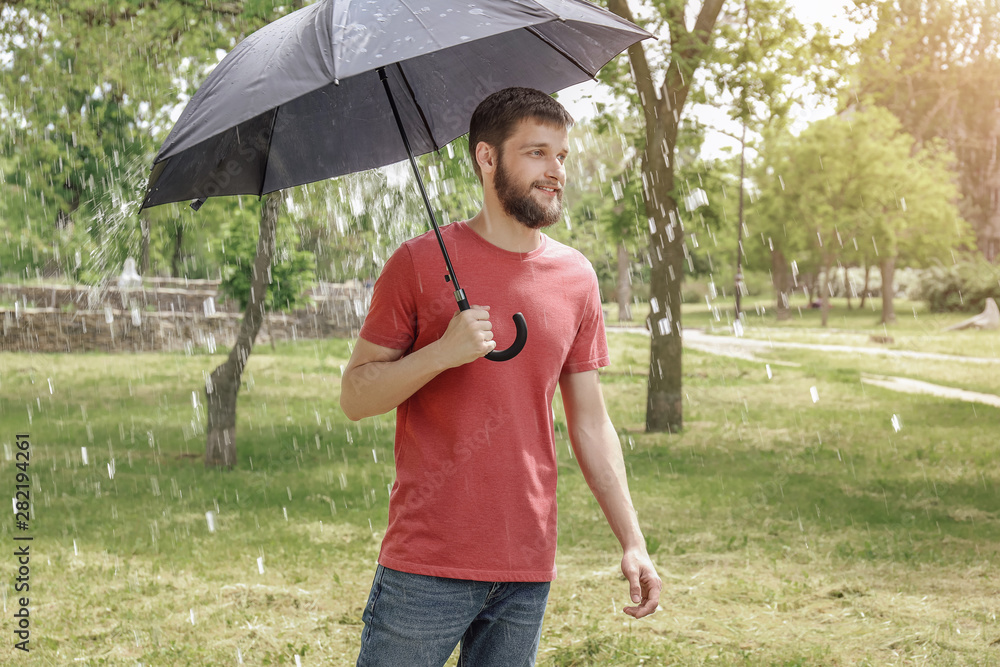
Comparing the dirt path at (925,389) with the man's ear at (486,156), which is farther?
the dirt path at (925,389)

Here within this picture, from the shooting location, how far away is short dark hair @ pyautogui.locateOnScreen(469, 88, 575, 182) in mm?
2398

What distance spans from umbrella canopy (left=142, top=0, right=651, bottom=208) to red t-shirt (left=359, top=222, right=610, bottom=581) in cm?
59

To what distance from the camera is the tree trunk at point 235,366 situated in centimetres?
1091

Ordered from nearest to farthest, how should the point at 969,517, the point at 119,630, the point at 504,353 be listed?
the point at 504,353 → the point at 119,630 → the point at 969,517

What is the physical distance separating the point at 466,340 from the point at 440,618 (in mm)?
712

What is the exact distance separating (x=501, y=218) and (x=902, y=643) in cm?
435

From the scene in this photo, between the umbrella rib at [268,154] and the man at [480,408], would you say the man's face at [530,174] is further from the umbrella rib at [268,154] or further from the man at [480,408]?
the umbrella rib at [268,154]

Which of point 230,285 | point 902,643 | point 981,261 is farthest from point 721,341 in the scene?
point 902,643

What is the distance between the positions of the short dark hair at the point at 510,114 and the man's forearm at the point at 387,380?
62 cm

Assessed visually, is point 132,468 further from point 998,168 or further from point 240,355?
point 998,168

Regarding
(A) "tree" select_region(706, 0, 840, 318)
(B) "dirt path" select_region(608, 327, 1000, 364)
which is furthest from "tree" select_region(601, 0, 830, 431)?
(B) "dirt path" select_region(608, 327, 1000, 364)

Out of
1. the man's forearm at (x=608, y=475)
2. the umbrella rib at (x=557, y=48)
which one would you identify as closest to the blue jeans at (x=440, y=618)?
the man's forearm at (x=608, y=475)

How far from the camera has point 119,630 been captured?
600 centimetres
